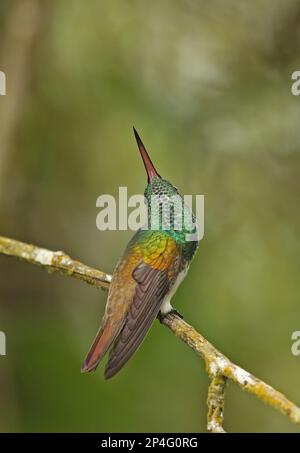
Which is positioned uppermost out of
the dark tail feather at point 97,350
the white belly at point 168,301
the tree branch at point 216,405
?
the white belly at point 168,301

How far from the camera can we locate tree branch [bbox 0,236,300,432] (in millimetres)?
2615

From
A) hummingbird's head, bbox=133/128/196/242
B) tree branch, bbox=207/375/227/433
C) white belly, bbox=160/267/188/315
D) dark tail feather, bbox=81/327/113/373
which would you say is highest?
hummingbird's head, bbox=133/128/196/242

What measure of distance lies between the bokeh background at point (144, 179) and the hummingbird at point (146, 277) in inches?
32.5

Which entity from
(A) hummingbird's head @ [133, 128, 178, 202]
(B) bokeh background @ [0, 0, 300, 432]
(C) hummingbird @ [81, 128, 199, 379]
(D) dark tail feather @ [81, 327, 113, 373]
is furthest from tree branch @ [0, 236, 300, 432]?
(B) bokeh background @ [0, 0, 300, 432]

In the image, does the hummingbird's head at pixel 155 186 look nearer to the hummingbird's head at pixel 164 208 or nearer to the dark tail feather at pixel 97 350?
the hummingbird's head at pixel 164 208

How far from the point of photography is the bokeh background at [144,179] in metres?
4.60

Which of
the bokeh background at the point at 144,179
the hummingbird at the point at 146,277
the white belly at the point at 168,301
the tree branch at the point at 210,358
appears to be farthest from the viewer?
the bokeh background at the point at 144,179

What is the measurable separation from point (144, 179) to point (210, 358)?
3.10 m

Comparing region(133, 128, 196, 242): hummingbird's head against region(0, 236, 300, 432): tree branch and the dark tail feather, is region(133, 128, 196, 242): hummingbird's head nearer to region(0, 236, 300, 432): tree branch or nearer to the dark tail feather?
region(0, 236, 300, 432): tree branch

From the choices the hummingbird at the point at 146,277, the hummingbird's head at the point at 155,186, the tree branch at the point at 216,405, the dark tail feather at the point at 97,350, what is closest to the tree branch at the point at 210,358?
the tree branch at the point at 216,405

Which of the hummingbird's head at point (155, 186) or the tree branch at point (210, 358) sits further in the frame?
the hummingbird's head at point (155, 186)

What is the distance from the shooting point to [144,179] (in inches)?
232

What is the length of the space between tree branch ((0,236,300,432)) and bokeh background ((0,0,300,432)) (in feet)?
2.98

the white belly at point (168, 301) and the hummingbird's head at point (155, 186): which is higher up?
the hummingbird's head at point (155, 186)
